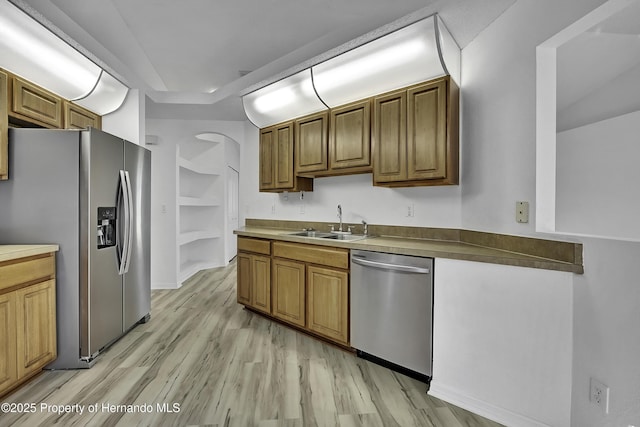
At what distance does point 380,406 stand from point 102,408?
163 centimetres

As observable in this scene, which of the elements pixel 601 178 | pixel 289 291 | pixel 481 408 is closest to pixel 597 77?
pixel 601 178

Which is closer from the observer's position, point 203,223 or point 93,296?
point 93,296

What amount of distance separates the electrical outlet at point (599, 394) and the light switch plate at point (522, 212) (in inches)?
34.0

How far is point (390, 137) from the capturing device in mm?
2764

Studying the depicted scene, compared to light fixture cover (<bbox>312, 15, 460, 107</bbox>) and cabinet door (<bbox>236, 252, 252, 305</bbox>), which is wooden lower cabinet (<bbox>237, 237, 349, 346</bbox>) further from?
light fixture cover (<bbox>312, 15, 460, 107</bbox>)

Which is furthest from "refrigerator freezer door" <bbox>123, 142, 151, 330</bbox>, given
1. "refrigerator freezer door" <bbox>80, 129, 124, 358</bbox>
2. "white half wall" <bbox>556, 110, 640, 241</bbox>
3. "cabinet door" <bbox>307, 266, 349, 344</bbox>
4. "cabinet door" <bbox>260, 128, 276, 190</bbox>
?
"white half wall" <bbox>556, 110, 640, 241</bbox>

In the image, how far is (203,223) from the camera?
6.60m

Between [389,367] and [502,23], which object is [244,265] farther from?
[502,23]

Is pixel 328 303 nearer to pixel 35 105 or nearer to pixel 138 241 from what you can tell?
pixel 138 241

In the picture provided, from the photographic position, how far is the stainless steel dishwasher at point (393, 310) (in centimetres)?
221

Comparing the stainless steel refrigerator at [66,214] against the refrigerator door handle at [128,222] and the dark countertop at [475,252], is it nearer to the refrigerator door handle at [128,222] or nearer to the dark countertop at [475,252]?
the refrigerator door handle at [128,222]

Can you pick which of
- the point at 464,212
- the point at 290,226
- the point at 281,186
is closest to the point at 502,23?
the point at 464,212

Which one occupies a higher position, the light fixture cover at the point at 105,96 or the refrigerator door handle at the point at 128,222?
the light fixture cover at the point at 105,96

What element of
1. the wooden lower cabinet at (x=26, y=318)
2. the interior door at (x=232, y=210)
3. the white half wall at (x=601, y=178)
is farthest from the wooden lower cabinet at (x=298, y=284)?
the interior door at (x=232, y=210)
